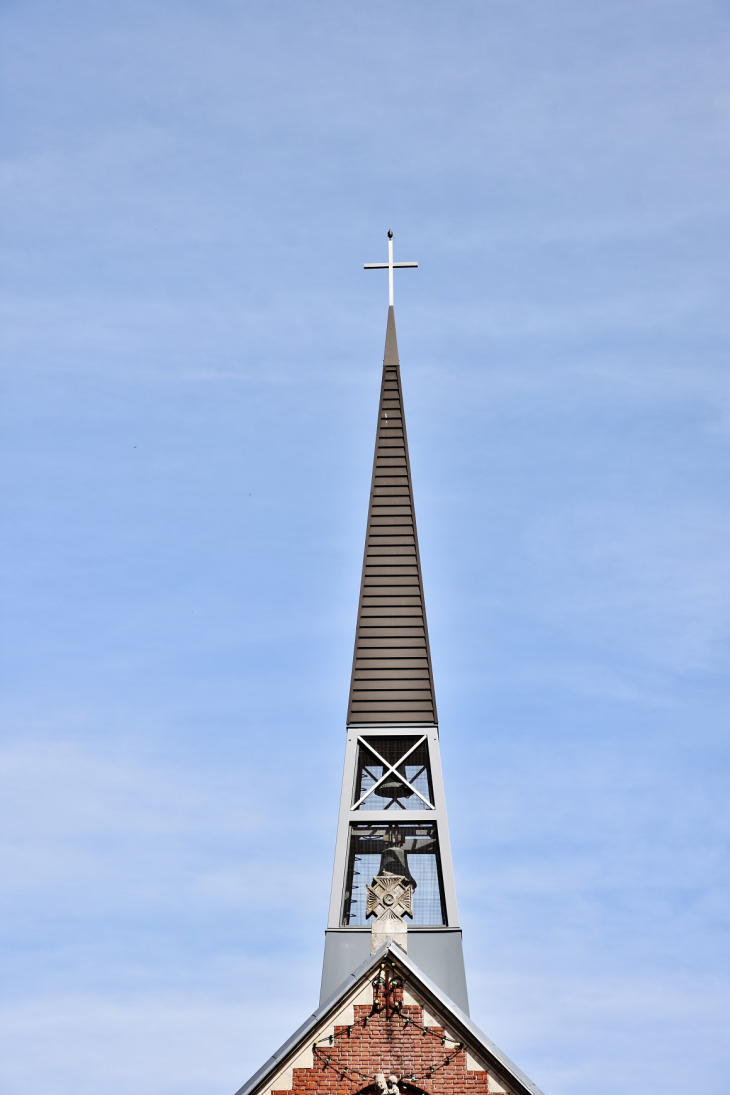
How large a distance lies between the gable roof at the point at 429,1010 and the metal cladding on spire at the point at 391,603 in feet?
54.6

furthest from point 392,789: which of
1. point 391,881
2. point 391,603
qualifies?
point 391,881

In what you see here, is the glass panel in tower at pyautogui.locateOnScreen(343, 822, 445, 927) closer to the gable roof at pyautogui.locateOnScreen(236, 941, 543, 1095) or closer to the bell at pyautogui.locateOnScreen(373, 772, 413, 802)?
the bell at pyautogui.locateOnScreen(373, 772, 413, 802)

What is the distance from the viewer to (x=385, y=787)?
126 ft

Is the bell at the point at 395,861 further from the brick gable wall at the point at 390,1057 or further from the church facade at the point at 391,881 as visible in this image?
the brick gable wall at the point at 390,1057

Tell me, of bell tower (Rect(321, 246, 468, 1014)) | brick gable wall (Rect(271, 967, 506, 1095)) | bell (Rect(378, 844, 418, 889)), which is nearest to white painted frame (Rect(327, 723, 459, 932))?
bell tower (Rect(321, 246, 468, 1014))

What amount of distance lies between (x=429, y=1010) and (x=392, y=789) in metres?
16.0

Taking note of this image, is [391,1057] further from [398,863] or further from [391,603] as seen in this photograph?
[391,603]

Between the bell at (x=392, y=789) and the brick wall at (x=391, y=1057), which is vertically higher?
the bell at (x=392, y=789)

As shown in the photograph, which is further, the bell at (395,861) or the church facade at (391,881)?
the bell at (395,861)

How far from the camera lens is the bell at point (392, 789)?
3828cm

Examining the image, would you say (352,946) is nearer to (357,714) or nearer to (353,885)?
(353,885)

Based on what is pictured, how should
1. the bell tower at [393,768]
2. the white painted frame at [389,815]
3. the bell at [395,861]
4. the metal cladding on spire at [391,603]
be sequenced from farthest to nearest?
the metal cladding on spire at [391,603] → the bell at [395,861] → the white painted frame at [389,815] → the bell tower at [393,768]

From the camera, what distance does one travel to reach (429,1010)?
22.4 metres

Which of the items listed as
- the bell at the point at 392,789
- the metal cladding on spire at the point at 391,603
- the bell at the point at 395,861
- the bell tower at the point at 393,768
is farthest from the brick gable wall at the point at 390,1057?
the metal cladding on spire at the point at 391,603
